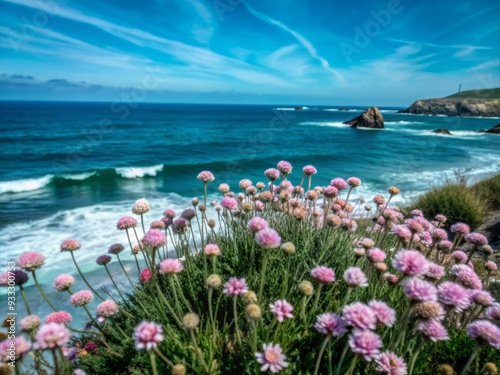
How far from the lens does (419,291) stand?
1551mm

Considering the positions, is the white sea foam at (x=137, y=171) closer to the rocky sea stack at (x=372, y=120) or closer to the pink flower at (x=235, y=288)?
the pink flower at (x=235, y=288)

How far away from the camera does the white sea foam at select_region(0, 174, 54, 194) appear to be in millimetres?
17344

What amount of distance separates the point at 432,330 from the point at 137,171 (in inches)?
899

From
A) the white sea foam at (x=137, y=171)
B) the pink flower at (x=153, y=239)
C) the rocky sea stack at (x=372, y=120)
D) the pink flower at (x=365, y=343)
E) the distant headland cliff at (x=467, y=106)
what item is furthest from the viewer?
the distant headland cliff at (x=467, y=106)

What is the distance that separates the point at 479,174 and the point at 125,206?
22387 mm

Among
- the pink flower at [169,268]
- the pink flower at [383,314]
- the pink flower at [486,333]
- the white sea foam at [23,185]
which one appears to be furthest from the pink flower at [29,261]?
the white sea foam at [23,185]

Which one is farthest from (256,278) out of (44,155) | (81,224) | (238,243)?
(44,155)

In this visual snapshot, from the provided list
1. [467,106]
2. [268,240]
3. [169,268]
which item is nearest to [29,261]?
[169,268]

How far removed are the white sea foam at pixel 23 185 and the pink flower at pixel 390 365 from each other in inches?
846

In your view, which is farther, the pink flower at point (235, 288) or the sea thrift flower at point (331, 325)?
the pink flower at point (235, 288)

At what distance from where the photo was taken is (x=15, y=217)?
41.8 feet

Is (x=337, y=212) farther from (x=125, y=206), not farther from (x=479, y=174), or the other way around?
(x=479, y=174)

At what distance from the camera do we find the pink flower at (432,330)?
5.20ft

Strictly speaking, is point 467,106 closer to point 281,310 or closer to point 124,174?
point 124,174
